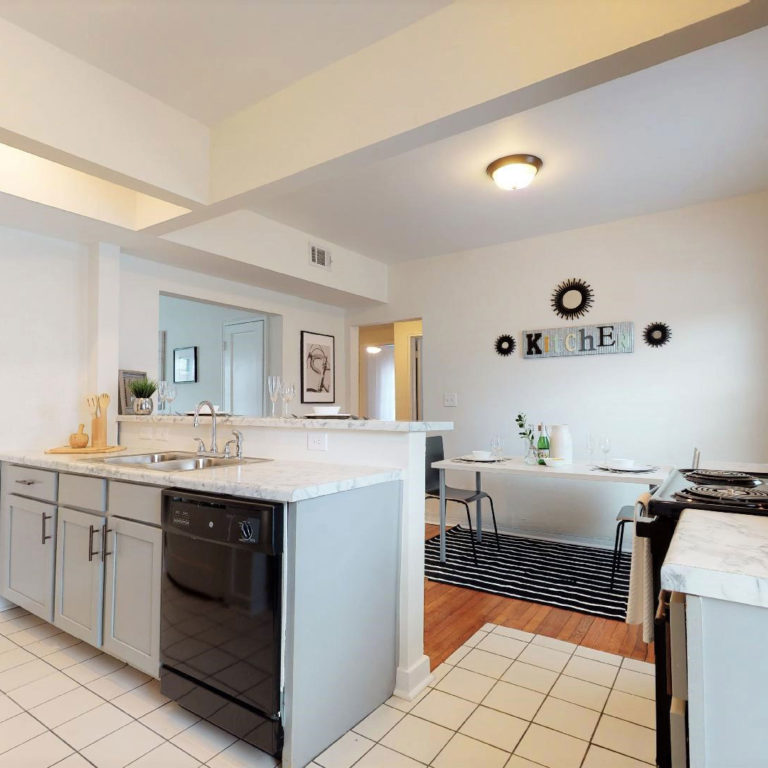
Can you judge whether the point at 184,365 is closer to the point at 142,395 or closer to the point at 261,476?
the point at 142,395

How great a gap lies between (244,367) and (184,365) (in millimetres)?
1257

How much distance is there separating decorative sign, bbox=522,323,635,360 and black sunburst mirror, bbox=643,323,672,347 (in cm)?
10

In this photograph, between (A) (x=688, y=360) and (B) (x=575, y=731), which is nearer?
(B) (x=575, y=731)

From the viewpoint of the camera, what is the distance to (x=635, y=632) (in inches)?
96.9

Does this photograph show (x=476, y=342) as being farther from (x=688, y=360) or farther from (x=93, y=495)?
(x=93, y=495)

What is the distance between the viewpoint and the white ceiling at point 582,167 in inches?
87.0

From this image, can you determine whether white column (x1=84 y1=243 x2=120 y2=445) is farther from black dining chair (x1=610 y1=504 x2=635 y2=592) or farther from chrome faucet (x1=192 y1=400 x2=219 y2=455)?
black dining chair (x1=610 y1=504 x2=635 y2=592)

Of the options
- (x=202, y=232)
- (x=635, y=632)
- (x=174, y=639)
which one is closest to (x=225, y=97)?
(x=202, y=232)

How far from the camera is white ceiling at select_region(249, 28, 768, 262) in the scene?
221 centimetres

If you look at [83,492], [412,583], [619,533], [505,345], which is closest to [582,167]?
[505,345]

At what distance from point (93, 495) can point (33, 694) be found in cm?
77

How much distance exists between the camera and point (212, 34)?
1.90m

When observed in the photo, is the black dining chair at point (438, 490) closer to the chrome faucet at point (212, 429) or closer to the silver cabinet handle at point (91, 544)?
the chrome faucet at point (212, 429)

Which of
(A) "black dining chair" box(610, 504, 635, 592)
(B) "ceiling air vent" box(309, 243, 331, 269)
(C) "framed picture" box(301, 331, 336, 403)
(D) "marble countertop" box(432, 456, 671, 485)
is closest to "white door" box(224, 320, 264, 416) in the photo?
(C) "framed picture" box(301, 331, 336, 403)
